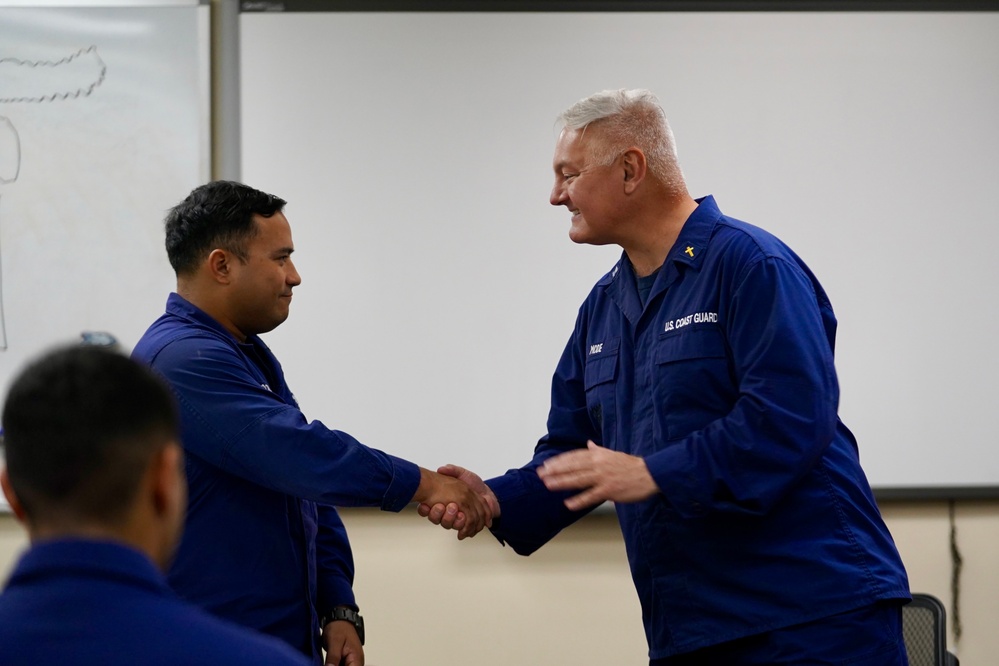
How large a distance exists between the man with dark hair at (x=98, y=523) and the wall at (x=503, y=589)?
2.37 metres

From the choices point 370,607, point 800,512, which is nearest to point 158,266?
point 370,607

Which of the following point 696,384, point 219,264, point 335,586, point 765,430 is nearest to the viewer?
point 765,430

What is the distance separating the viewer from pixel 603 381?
7.21 ft

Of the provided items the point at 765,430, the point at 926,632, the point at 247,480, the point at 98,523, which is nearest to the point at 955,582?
the point at 926,632

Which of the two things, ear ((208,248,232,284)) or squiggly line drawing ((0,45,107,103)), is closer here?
ear ((208,248,232,284))

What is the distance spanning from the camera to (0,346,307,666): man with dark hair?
2.71 ft

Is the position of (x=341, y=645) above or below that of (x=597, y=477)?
below

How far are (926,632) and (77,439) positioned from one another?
2352 mm

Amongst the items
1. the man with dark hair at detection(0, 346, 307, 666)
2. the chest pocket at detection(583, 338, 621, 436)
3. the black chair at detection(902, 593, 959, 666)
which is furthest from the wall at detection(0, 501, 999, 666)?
the man with dark hair at detection(0, 346, 307, 666)

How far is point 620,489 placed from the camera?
72.7 inches

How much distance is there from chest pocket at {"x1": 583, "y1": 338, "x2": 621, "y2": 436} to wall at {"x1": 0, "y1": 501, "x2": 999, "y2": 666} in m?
1.12

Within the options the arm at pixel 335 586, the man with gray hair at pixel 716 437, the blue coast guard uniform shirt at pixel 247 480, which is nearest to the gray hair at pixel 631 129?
the man with gray hair at pixel 716 437

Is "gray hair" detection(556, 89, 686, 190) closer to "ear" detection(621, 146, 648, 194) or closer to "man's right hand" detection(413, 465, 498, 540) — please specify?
"ear" detection(621, 146, 648, 194)

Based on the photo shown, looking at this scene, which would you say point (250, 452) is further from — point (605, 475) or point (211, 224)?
point (605, 475)
